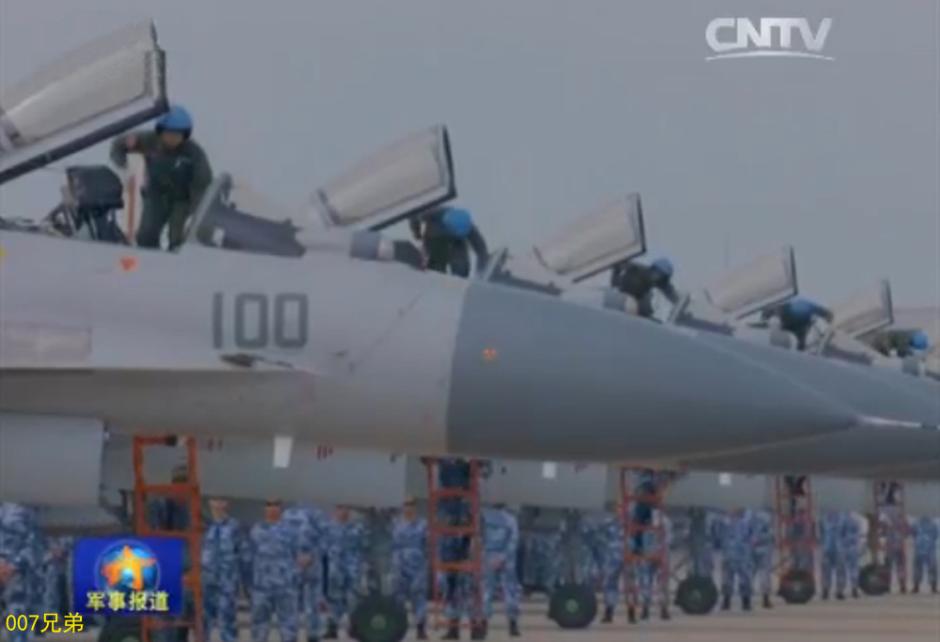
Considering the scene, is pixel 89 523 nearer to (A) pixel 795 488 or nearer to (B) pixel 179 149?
(B) pixel 179 149

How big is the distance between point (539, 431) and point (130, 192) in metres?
2.75

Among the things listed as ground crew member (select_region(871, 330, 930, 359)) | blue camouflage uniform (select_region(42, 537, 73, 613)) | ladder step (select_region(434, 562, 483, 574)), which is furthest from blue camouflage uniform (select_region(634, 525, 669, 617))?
ground crew member (select_region(871, 330, 930, 359))

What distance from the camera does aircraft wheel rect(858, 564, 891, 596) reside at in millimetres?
30766

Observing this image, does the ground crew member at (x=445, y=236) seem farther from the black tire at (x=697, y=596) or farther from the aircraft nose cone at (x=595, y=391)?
the black tire at (x=697, y=596)

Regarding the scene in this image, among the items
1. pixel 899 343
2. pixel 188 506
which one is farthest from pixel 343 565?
pixel 899 343

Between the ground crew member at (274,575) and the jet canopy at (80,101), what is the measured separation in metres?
4.95

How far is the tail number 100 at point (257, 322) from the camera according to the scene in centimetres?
1176

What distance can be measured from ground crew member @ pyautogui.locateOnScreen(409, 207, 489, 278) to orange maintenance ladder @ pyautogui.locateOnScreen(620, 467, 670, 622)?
5.48m

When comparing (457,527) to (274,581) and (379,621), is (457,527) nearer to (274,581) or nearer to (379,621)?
(379,621)

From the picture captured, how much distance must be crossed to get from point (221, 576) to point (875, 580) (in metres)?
15.8

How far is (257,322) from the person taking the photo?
38.7 feet

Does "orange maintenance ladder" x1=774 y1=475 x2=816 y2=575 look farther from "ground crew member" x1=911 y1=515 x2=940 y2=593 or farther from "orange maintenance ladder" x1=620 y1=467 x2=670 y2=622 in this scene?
"ground crew member" x1=911 y1=515 x2=940 y2=593

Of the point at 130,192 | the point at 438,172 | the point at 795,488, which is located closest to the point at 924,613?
the point at 795,488
